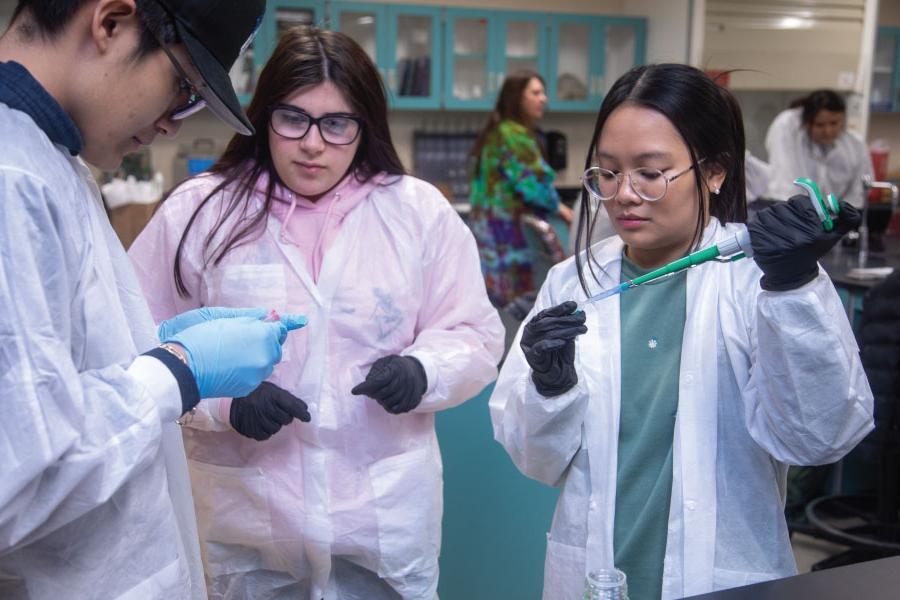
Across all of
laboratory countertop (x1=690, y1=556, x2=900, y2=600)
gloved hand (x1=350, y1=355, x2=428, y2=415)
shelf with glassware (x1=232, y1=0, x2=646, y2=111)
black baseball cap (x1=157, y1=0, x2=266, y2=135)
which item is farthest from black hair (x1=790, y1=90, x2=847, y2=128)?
black baseball cap (x1=157, y1=0, x2=266, y2=135)

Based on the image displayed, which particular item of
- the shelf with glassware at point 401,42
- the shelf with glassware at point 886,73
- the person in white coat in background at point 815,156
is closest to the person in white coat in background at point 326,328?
the person in white coat in background at point 815,156

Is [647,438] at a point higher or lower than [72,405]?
lower

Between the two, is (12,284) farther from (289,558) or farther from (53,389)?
(289,558)

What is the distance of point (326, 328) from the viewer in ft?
4.76

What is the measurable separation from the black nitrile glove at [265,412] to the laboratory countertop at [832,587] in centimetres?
67

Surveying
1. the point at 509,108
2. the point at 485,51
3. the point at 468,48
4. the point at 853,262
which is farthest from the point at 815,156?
the point at 468,48

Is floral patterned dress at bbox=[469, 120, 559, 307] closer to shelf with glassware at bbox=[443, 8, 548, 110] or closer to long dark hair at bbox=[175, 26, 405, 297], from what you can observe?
shelf with glassware at bbox=[443, 8, 548, 110]

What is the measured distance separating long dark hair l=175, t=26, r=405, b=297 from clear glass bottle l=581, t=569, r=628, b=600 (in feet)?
2.74

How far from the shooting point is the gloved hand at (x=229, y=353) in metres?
1.08

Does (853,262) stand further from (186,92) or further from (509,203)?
(186,92)

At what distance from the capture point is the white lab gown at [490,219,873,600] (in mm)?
1090

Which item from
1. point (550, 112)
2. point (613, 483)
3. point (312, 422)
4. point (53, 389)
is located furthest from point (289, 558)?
point (550, 112)

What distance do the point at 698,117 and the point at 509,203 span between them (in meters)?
2.69

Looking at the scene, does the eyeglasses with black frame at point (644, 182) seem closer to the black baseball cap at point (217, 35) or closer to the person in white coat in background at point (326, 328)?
the person in white coat in background at point (326, 328)
